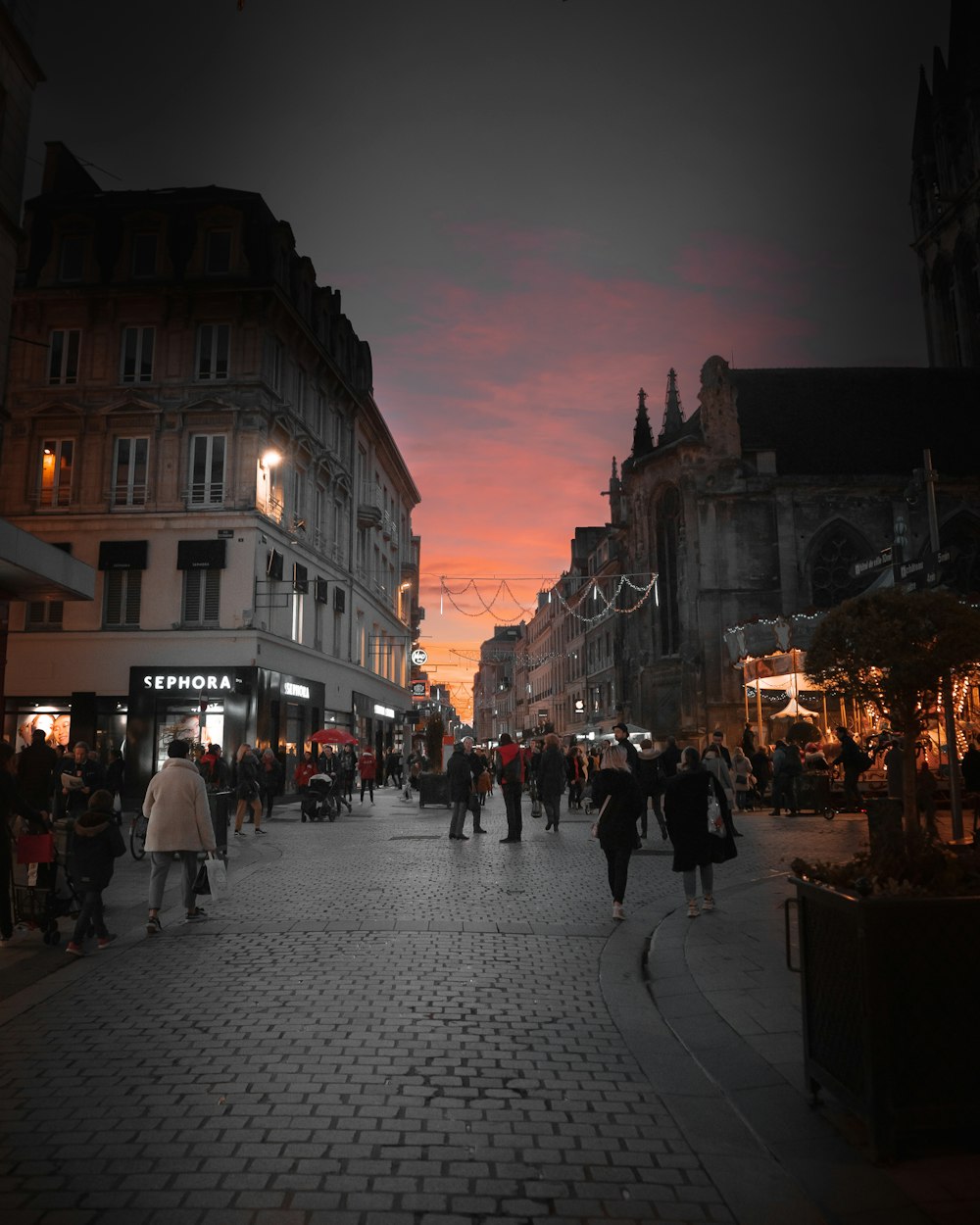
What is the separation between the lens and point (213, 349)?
96.1 ft

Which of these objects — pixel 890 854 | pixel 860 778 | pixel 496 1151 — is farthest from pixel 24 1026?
pixel 860 778

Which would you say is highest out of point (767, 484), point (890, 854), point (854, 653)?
point (767, 484)

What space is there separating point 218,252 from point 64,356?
5.94 metres

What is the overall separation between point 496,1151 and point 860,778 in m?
22.2

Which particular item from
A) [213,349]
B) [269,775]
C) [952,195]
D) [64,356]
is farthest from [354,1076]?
[952,195]

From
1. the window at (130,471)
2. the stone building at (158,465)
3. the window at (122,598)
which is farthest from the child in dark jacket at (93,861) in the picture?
the window at (130,471)

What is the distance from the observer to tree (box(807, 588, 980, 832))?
1429 cm

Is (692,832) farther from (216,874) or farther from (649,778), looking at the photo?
(649,778)

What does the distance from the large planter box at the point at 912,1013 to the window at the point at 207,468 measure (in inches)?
1064

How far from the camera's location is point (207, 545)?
28.0m

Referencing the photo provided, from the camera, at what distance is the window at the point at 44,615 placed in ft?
93.2

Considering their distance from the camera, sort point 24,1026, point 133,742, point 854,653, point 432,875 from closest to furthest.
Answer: point 24,1026 < point 432,875 < point 854,653 < point 133,742

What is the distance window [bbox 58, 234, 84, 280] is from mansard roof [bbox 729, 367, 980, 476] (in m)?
28.8

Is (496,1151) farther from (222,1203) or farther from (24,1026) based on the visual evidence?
(24,1026)
